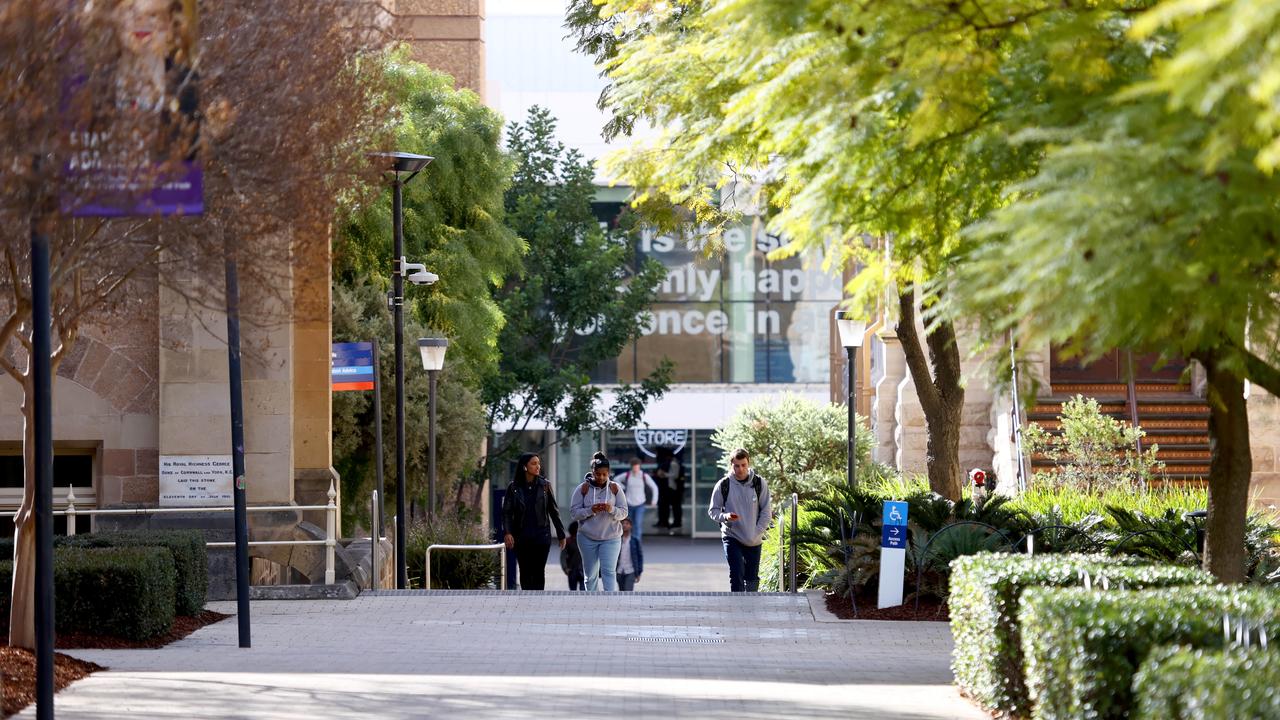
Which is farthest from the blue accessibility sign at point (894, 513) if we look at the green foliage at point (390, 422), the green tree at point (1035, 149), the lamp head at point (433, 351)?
the green foliage at point (390, 422)

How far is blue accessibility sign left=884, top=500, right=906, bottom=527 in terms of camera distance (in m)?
15.2

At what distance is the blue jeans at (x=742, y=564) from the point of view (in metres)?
18.5

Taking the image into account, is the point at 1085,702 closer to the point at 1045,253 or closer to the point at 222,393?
the point at 1045,253

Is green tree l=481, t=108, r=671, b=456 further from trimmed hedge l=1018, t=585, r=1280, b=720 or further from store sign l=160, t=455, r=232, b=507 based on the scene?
trimmed hedge l=1018, t=585, r=1280, b=720

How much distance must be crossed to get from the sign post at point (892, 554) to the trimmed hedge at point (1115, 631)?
7045 millimetres

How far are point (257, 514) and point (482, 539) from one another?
16.9ft

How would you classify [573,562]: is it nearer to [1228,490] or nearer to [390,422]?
[390,422]

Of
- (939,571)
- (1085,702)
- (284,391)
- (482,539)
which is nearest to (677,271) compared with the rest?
(482,539)

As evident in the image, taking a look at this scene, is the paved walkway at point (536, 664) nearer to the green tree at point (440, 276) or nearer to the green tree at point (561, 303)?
the green tree at point (440, 276)

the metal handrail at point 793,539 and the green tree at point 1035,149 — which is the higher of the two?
the green tree at point 1035,149

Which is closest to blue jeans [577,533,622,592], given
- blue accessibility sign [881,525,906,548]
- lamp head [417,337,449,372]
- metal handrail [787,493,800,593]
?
metal handrail [787,493,800,593]

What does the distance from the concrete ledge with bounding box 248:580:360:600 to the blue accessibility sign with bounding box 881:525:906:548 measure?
5426 millimetres

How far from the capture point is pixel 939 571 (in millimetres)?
15789

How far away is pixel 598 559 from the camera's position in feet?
63.2
